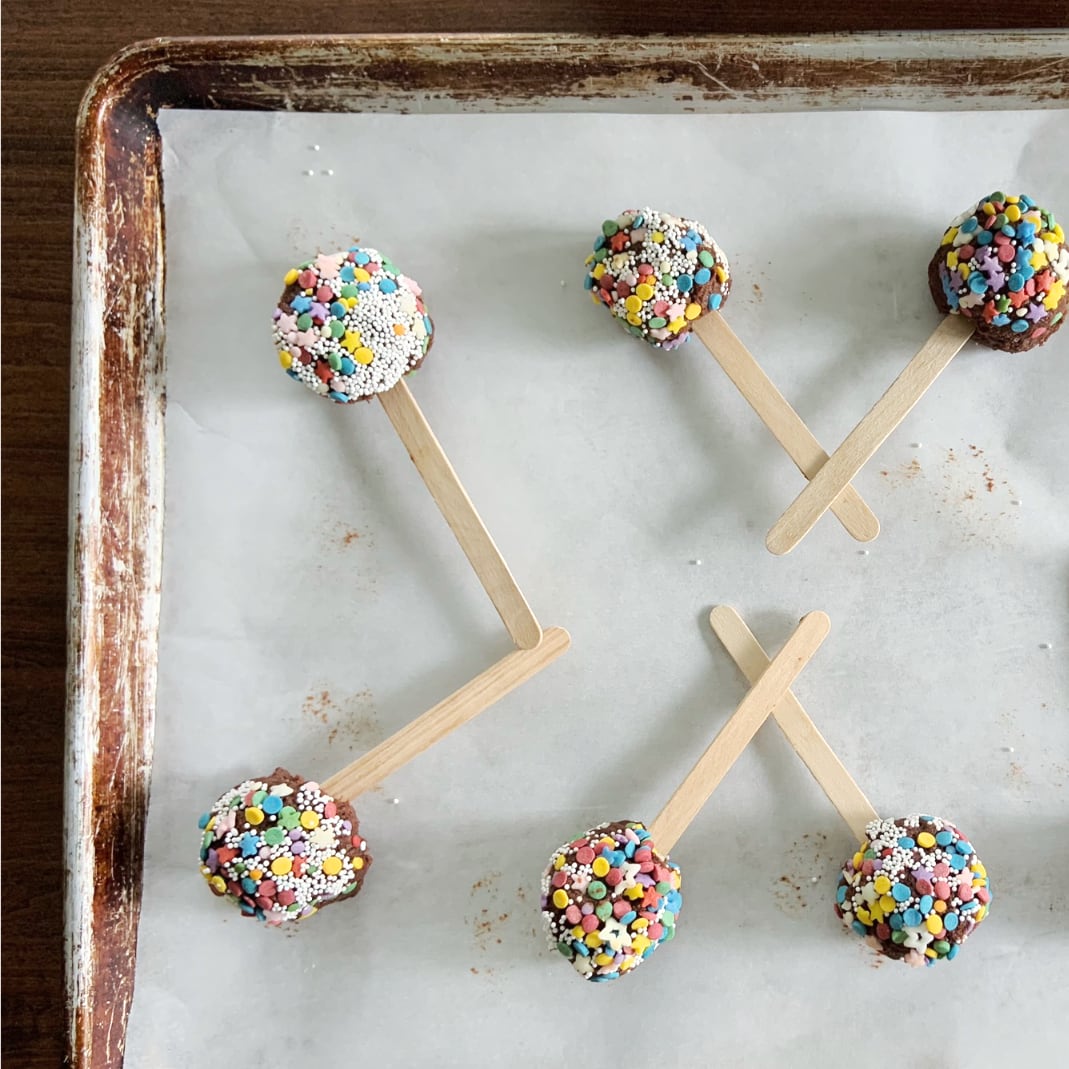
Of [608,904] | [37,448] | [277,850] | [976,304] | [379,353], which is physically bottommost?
[608,904]

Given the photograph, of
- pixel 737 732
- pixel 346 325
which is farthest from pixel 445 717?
pixel 346 325

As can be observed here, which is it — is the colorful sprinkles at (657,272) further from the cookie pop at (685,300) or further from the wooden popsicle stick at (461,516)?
the wooden popsicle stick at (461,516)

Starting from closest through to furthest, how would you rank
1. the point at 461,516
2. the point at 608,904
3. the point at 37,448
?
the point at 608,904, the point at 461,516, the point at 37,448

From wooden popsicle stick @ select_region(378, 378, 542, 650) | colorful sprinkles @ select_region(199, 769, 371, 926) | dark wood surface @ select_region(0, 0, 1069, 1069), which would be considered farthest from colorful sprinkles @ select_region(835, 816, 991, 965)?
dark wood surface @ select_region(0, 0, 1069, 1069)

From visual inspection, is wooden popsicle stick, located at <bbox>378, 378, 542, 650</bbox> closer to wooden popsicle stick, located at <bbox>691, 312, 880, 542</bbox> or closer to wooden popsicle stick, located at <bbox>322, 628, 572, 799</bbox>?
wooden popsicle stick, located at <bbox>322, 628, 572, 799</bbox>

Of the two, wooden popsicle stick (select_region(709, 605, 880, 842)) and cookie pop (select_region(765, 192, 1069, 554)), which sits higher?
cookie pop (select_region(765, 192, 1069, 554))

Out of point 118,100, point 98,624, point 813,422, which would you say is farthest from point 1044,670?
point 118,100

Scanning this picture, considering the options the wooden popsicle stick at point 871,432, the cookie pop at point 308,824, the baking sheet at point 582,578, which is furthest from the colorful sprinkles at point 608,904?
the wooden popsicle stick at point 871,432

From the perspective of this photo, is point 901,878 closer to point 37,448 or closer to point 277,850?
point 277,850
